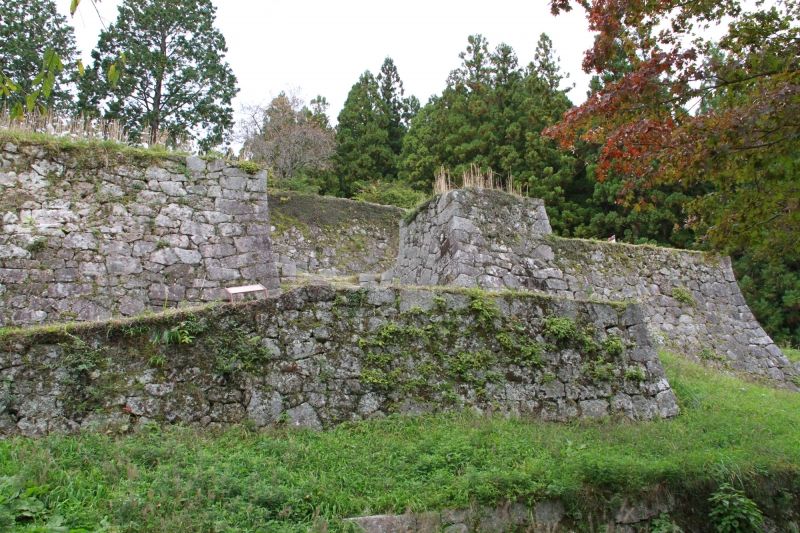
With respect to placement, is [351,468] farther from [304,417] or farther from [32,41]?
[32,41]

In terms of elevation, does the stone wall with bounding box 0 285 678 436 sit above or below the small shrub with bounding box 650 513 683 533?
above

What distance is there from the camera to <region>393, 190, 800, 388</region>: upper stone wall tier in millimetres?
10648

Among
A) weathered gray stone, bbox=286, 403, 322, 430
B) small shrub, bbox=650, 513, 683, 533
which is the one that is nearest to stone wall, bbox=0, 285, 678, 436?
weathered gray stone, bbox=286, 403, 322, 430

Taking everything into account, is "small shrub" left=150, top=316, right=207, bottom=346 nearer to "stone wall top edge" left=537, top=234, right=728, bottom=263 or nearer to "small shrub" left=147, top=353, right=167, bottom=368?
"small shrub" left=147, top=353, right=167, bottom=368

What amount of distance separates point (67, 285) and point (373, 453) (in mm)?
5412

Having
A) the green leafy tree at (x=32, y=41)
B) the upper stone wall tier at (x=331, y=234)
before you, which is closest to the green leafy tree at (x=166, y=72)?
the green leafy tree at (x=32, y=41)

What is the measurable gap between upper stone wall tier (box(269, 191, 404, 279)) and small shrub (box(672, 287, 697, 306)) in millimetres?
6535

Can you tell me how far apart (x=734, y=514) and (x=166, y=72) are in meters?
25.3

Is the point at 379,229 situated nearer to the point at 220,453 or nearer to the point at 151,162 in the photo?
the point at 151,162

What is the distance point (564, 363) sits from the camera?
6.93 metres

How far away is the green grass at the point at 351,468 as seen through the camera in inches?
154

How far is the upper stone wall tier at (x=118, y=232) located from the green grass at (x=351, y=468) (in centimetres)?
396

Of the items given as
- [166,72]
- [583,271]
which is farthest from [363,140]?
[583,271]

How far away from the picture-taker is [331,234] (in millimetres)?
15156
